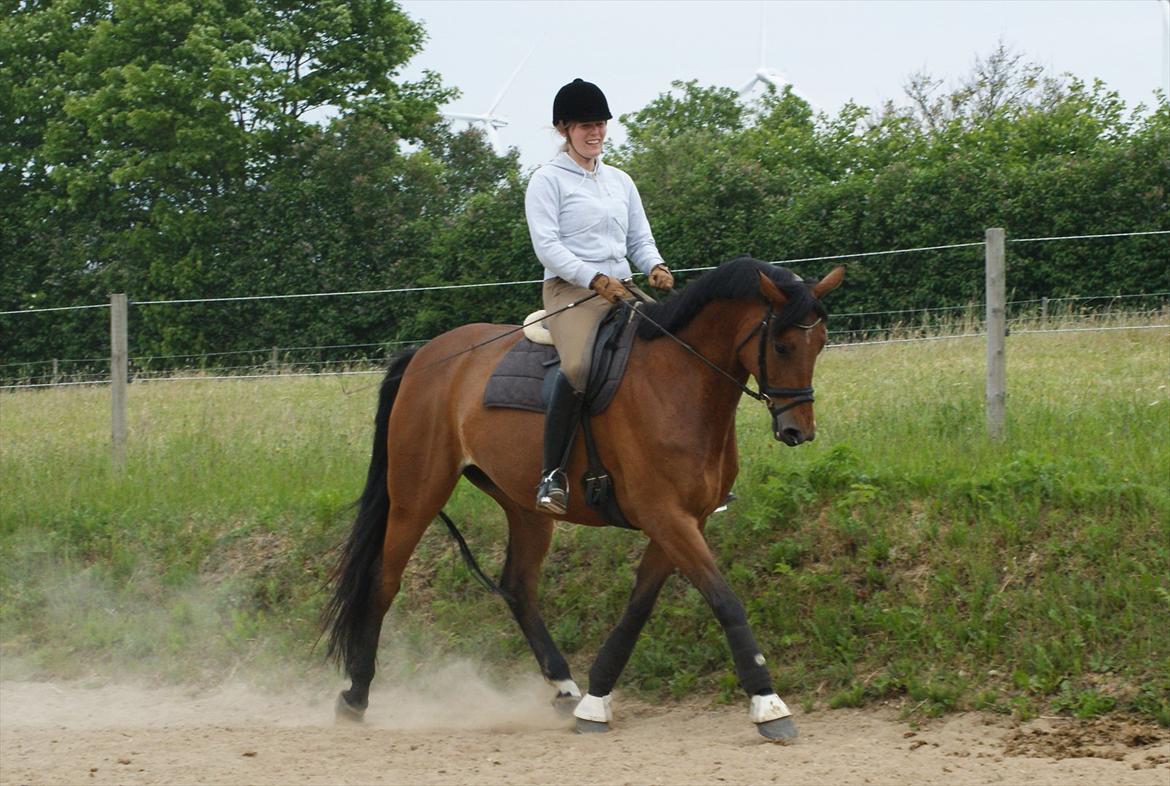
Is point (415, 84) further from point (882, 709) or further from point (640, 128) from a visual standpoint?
point (882, 709)

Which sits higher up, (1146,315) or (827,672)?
(1146,315)

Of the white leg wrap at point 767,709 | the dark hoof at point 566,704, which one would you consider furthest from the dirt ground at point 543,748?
the white leg wrap at point 767,709

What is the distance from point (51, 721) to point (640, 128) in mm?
47810

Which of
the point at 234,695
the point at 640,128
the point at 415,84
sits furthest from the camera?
the point at 640,128

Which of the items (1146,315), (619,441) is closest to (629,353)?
(619,441)

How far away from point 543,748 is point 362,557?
1.91 m

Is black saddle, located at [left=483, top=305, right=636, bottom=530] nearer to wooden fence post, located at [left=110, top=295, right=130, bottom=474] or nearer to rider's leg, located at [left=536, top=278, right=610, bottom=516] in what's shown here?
rider's leg, located at [left=536, top=278, right=610, bottom=516]

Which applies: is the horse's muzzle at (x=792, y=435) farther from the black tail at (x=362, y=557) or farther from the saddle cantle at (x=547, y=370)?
the black tail at (x=362, y=557)

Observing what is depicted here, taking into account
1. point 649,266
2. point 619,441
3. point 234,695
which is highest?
point 649,266

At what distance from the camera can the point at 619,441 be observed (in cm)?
651

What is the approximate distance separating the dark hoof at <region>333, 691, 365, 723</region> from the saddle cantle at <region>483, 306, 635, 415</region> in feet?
6.38

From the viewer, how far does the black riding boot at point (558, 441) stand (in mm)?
6539

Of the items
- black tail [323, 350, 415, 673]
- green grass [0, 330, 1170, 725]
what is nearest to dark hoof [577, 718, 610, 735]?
green grass [0, 330, 1170, 725]

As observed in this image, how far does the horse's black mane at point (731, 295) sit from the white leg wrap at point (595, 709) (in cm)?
191
